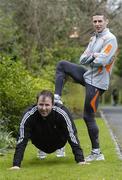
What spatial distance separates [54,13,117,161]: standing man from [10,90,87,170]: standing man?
53 centimetres

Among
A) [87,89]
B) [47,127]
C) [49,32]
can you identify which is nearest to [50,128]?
[47,127]

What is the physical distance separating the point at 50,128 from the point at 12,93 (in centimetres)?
511

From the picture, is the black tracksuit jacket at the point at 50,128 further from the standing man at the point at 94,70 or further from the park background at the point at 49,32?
the park background at the point at 49,32

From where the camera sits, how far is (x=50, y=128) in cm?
1027

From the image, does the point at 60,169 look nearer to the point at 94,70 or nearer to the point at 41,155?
the point at 41,155

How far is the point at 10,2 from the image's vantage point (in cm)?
2628

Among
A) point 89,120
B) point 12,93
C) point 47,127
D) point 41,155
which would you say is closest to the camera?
point 47,127

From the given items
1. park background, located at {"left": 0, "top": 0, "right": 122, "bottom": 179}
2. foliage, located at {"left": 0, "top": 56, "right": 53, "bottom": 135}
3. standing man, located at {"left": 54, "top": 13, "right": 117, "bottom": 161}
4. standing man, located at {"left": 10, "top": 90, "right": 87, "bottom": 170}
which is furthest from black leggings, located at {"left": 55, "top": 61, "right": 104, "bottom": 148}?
park background, located at {"left": 0, "top": 0, "right": 122, "bottom": 179}

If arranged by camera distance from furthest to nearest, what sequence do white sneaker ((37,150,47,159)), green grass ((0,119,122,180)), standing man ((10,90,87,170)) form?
white sneaker ((37,150,47,159)), standing man ((10,90,87,170)), green grass ((0,119,122,180))

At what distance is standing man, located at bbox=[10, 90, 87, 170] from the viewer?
9805mm

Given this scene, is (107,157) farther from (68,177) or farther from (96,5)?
(96,5)

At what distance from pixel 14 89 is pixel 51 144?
16.2 ft

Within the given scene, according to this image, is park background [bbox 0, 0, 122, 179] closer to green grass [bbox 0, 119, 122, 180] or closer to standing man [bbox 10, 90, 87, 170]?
green grass [bbox 0, 119, 122, 180]

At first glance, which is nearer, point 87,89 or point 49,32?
point 87,89
